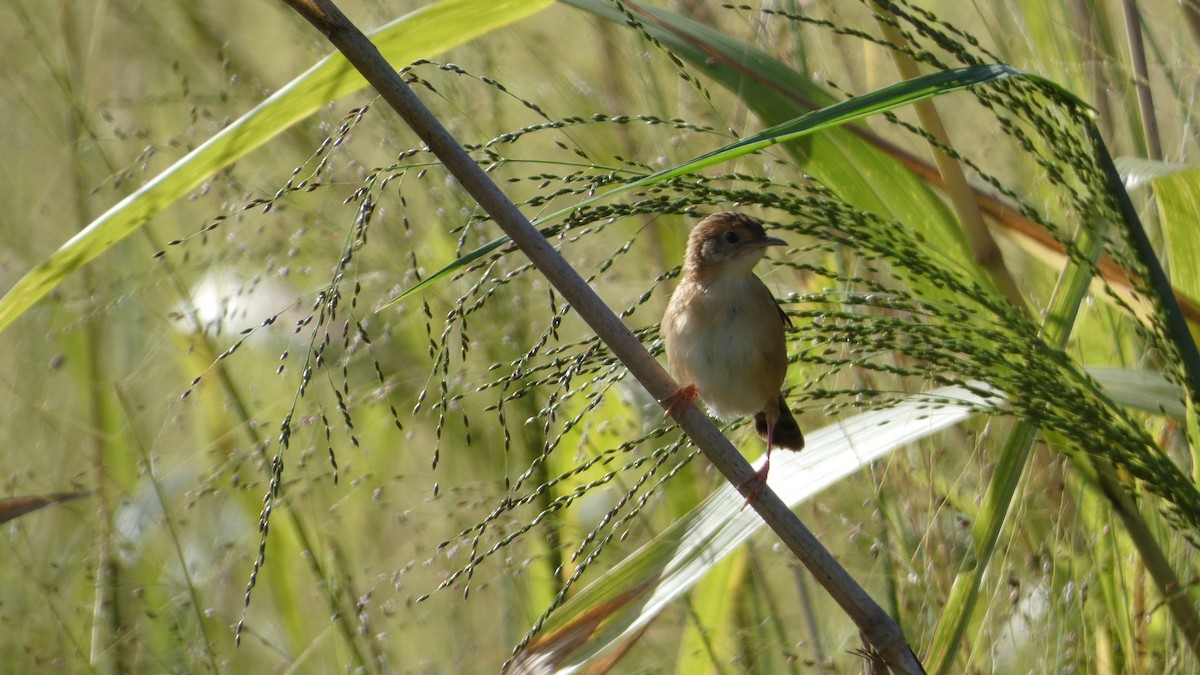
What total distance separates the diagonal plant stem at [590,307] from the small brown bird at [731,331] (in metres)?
1.31

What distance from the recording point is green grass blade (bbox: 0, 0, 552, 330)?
1916 mm

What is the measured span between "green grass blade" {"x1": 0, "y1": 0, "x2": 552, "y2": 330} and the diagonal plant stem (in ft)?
1.69

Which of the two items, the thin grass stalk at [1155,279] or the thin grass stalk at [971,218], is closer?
the thin grass stalk at [1155,279]

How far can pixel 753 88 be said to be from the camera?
2.19 meters

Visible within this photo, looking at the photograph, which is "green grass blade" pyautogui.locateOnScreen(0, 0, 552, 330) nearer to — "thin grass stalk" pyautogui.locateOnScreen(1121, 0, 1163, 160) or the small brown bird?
the small brown bird

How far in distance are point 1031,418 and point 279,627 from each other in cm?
262

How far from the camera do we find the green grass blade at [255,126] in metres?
1.92

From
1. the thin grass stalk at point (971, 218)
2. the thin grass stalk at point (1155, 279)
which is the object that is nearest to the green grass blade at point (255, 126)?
the thin grass stalk at point (971, 218)

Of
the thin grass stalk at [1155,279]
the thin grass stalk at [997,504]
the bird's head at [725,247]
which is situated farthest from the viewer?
the bird's head at [725,247]

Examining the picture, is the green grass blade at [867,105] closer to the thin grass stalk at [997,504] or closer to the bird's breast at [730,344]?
the thin grass stalk at [997,504]

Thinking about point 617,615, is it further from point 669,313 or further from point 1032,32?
point 1032,32

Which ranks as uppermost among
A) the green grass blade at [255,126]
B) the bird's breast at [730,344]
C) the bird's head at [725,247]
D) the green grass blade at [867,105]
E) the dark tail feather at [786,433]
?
the green grass blade at [255,126]

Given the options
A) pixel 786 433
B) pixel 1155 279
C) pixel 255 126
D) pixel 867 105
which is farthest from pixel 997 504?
pixel 255 126

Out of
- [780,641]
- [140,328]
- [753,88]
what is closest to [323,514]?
[140,328]
